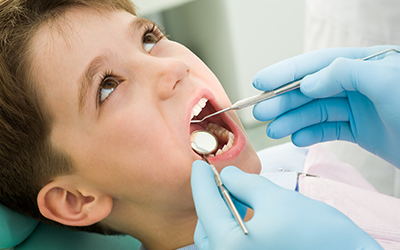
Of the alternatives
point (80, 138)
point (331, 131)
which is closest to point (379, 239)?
point (331, 131)

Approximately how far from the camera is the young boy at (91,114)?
0.91 meters

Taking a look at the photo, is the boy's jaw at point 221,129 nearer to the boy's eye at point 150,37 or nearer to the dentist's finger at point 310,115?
the dentist's finger at point 310,115

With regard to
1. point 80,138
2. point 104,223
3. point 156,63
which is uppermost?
point 156,63

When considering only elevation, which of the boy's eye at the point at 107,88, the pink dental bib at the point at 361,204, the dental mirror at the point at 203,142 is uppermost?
the boy's eye at the point at 107,88

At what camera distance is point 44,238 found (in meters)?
1.16

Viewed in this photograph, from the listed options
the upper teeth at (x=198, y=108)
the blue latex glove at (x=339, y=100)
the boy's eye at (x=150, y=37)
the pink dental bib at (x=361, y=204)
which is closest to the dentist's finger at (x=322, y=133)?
the blue latex glove at (x=339, y=100)

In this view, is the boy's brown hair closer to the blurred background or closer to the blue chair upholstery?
the blue chair upholstery

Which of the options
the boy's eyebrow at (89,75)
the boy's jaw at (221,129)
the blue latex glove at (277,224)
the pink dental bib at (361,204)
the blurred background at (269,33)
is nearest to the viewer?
the blue latex glove at (277,224)

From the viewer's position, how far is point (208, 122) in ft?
3.94

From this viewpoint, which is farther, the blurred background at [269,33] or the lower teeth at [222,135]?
the blurred background at [269,33]

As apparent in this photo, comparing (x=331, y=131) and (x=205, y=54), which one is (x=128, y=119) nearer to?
(x=331, y=131)

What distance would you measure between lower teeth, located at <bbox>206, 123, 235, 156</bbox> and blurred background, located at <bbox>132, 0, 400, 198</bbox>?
0.99 m

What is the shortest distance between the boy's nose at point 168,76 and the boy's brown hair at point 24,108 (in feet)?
0.84

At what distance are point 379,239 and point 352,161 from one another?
0.81m
